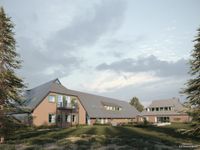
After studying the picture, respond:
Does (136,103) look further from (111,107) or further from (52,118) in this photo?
(52,118)

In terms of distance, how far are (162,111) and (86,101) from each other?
28.6m

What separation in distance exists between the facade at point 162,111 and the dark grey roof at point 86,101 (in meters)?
4.99

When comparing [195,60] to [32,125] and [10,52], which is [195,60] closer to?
[10,52]

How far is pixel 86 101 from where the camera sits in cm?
5334

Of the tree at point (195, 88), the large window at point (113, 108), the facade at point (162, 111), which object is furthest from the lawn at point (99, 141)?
the facade at point (162, 111)

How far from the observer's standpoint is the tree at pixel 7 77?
2078cm

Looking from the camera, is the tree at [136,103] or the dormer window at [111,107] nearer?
the dormer window at [111,107]

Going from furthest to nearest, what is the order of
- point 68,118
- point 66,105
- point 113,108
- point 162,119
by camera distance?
point 162,119 → point 113,108 → point 68,118 → point 66,105

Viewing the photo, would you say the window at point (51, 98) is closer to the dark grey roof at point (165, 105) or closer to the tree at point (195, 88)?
the tree at point (195, 88)

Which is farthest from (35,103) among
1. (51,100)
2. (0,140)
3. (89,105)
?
(0,140)

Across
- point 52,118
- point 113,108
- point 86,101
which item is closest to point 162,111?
point 113,108

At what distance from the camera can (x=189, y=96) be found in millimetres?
19484

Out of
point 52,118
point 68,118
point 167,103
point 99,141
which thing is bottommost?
point 99,141

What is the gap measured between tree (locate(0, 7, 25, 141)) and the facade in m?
54.4
